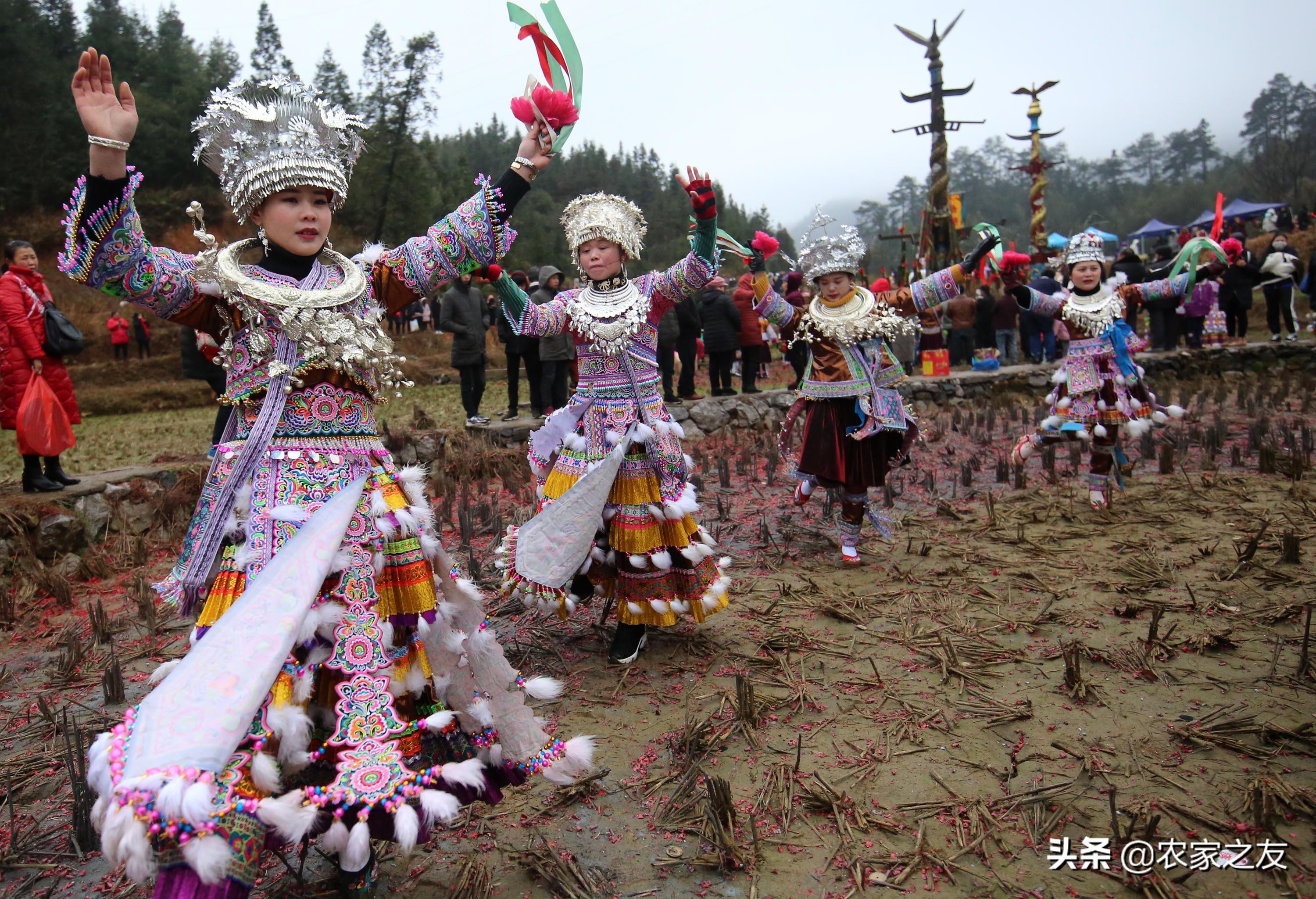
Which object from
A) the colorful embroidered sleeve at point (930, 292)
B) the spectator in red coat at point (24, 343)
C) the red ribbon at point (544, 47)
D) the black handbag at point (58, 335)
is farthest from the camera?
the black handbag at point (58, 335)

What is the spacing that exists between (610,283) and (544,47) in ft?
5.04

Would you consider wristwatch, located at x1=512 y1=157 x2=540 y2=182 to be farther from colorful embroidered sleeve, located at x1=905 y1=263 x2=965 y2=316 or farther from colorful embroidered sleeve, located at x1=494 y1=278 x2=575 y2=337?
colorful embroidered sleeve, located at x1=905 y1=263 x2=965 y2=316

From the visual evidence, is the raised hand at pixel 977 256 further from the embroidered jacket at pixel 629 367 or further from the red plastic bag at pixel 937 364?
the red plastic bag at pixel 937 364

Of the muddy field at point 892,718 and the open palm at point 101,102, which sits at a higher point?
the open palm at point 101,102

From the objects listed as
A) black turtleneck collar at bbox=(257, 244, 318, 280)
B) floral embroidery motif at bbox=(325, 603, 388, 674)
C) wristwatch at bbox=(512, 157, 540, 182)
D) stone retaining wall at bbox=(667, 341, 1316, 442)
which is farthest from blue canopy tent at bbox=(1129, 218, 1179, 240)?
floral embroidery motif at bbox=(325, 603, 388, 674)

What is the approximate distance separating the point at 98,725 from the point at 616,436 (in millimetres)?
2717

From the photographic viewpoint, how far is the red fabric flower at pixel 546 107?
2752mm

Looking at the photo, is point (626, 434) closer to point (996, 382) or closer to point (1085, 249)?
point (1085, 249)

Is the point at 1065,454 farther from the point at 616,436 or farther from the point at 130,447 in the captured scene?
the point at 130,447

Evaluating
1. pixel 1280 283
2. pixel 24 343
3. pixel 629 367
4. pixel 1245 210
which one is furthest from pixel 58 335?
pixel 1245 210

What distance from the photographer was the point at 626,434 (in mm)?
4258

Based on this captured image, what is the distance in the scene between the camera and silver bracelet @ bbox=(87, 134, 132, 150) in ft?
7.09

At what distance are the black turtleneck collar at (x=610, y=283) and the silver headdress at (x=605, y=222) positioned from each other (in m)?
0.13

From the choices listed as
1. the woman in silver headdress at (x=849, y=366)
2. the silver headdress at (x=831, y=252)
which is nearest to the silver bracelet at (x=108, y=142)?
the woman in silver headdress at (x=849, y=366)
